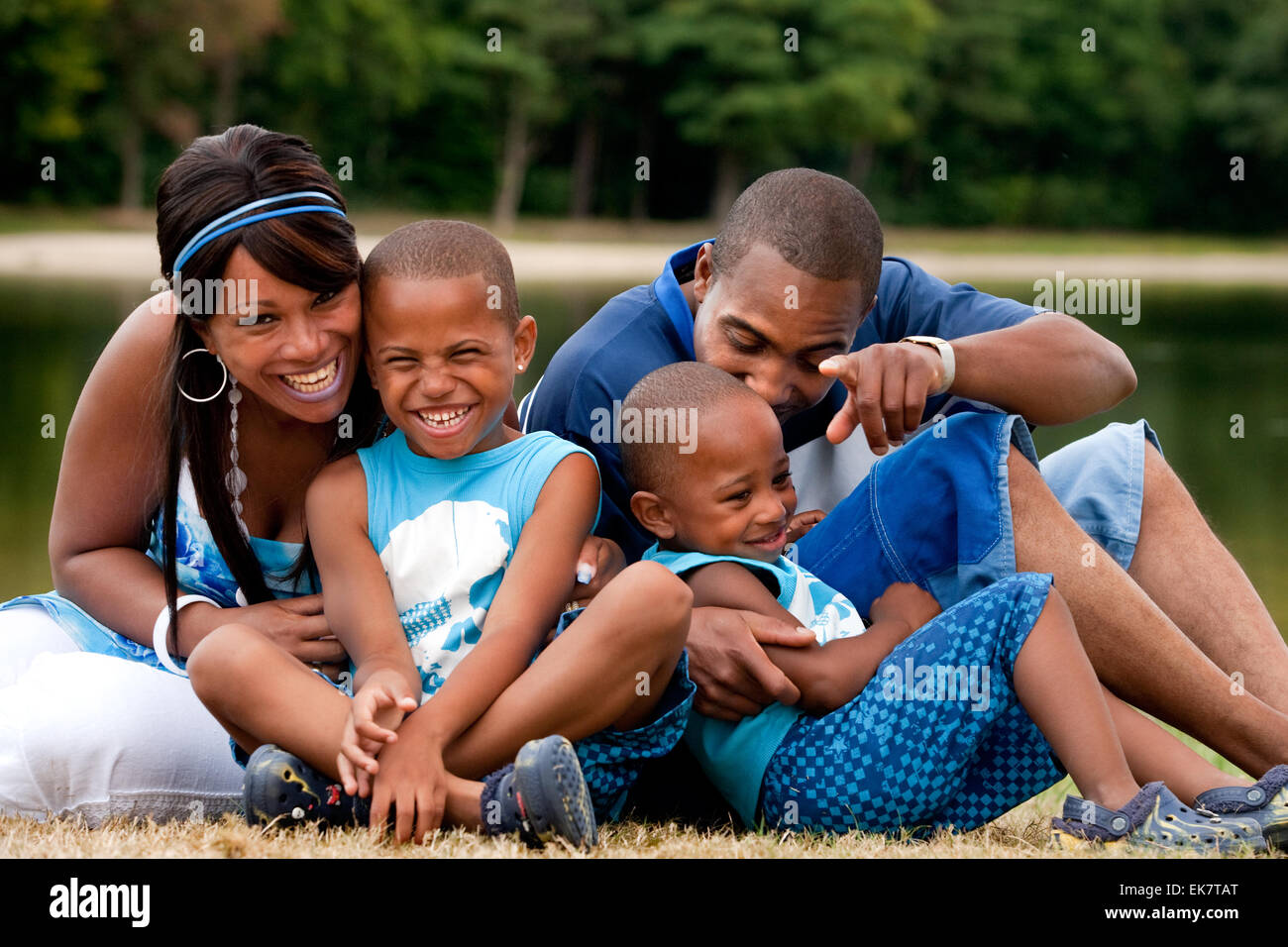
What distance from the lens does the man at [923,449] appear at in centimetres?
280

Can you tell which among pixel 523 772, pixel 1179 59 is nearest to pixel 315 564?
pixel 523 772

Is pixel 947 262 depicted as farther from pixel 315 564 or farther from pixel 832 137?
pixel 315 564

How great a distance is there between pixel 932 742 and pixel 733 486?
642 mm

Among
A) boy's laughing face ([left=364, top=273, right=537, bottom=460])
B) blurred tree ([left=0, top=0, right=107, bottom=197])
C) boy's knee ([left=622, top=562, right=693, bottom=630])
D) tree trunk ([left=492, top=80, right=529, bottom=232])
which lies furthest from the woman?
tree trunk ([left=492, top=80, right=529, bottom=232])

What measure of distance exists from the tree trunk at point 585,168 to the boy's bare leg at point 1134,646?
3444cm

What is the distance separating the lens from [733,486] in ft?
9.45

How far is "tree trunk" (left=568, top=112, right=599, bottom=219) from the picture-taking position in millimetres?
36656

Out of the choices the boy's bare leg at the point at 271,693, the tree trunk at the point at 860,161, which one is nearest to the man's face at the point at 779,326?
the boy's bare leg at the point at 271,693

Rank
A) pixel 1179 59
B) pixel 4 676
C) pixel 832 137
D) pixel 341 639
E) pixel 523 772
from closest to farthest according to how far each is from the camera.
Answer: pixel 523 772 → pixel 341 639 → pixel 4 676 → pixel 832 137 → pixel 1179 59

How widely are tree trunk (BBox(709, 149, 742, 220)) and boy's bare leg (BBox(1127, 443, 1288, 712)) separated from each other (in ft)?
116

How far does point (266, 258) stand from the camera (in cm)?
282

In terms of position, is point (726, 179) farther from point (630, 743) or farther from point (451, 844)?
point (451, 844)

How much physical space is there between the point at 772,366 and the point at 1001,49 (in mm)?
40830

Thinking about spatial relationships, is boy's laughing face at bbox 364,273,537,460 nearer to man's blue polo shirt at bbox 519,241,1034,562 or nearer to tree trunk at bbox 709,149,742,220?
man's blue polo shirt at bbox 519,241,1034,562
